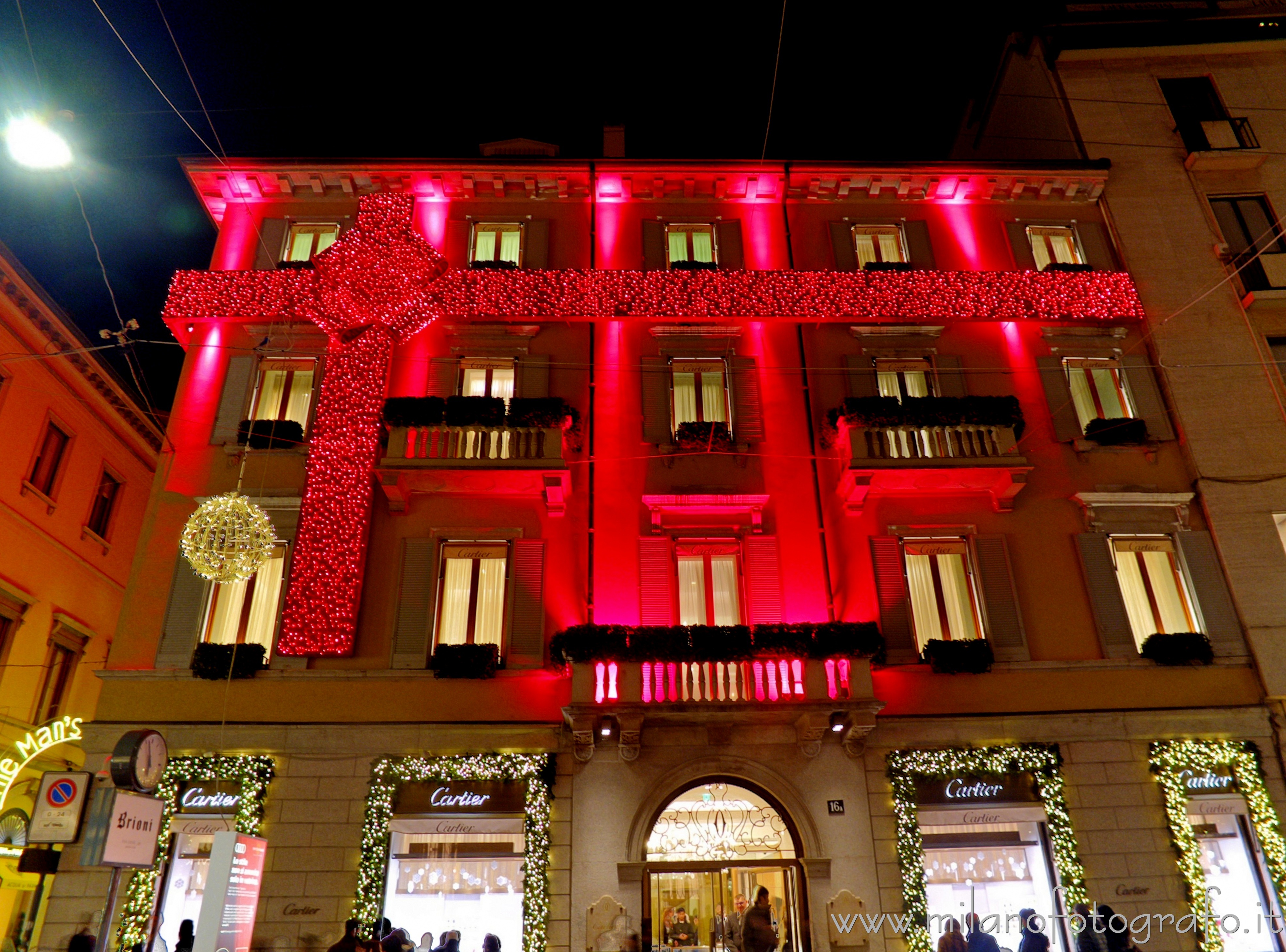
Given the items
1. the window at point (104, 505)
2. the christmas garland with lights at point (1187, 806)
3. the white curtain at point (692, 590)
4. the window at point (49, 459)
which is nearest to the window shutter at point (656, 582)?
the white curtain at point (692, 590)

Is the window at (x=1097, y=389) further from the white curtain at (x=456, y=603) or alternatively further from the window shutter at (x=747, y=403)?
the white curtain at (x=456, y=603)

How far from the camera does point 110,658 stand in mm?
14453

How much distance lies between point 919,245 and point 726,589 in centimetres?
910

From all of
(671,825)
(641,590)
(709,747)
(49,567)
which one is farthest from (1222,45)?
(49,567)

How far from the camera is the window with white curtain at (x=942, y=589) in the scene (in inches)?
601

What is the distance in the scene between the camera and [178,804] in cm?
1357

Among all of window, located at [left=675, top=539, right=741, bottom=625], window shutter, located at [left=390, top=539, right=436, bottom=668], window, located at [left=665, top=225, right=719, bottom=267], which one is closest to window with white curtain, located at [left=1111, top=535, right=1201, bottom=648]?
window, located at [left=675, top=539, right=741, bottom=625]

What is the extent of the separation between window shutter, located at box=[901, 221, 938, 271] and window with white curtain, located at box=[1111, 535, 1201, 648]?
22.5 feet

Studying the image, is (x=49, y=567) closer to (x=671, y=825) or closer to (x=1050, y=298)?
(x=671, y=825)

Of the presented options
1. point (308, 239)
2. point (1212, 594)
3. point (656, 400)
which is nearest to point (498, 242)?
point (308, 239)

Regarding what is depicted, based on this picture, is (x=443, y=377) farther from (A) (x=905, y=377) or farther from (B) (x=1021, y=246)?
(B) (x=1021, y=246)

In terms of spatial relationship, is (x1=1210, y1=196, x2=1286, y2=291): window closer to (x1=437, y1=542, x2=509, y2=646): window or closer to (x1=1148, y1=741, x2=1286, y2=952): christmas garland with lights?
(x1=1148, y1=741, x2=1286, y2=952): christmas garland with lights

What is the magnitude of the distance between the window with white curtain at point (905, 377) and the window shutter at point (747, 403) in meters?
2.47

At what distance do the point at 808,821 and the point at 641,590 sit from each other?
15.2 ft
